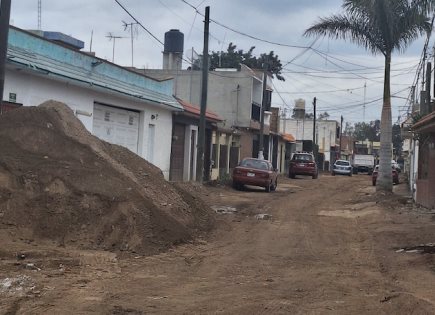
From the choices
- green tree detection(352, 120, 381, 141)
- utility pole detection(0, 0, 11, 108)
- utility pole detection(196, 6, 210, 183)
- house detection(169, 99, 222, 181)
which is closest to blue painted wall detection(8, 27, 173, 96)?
utility pole detection(196, 6, 210, 183)

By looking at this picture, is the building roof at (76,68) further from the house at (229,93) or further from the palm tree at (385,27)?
the house at (229,93)

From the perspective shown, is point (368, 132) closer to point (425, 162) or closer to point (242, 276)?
point (425, 162)

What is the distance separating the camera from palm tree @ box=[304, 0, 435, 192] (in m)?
22.8

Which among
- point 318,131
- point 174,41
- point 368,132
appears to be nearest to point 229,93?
point 174,41

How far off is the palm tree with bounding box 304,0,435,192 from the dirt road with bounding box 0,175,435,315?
35.5 ft

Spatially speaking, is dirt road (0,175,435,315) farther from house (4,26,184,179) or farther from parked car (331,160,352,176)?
parked car (331,160,352,176)

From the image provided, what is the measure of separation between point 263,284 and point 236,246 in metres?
3.68

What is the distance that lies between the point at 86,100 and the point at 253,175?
10.7 metres

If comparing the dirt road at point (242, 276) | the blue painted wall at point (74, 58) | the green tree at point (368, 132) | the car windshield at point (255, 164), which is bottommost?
the dirt road at point (242, 276)

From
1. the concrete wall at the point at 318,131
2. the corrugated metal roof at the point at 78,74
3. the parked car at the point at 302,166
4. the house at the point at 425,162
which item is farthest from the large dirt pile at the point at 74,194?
the concrete wall at the point at 318,131

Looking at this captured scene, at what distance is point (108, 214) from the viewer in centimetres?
1082

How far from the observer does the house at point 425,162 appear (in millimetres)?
18322

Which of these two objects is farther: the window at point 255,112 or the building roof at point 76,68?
the window at point 255,112

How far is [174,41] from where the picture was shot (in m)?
38.3
